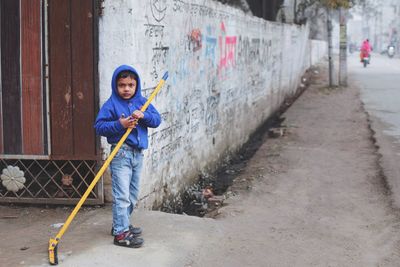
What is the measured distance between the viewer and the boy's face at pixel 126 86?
4438mm

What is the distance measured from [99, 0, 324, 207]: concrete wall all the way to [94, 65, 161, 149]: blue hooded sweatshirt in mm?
882

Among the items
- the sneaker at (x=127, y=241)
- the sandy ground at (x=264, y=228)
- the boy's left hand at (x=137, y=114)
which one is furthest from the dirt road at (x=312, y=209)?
the boy's left hand at (x=137, y=114)

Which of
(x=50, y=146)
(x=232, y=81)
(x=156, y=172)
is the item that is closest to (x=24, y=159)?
(x=50, y=146)

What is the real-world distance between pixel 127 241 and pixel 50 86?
177 cm

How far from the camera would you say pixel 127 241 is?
181 inches

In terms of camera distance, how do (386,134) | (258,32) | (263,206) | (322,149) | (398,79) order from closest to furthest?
(263,206), (322,149), (386,134), (258,32), (398,79)

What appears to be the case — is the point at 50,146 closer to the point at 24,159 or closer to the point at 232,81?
the point at 24,159

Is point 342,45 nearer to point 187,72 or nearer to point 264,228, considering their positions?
point 187,72

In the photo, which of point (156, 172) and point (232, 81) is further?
point (232, 81)

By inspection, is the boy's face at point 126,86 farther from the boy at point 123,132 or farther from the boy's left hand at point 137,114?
the boy's left hand at point 137,114

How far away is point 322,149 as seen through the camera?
10086mm

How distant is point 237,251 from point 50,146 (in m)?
2.06

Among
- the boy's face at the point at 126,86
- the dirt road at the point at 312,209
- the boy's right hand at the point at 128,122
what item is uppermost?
the boy's face at the point at 126,86

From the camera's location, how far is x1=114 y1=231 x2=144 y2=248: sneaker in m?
4.60
